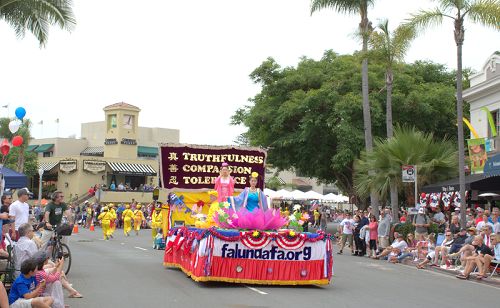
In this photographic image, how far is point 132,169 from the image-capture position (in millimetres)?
65562

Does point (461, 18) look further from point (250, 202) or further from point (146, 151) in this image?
point (146, 151)

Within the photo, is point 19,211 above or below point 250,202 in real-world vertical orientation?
below

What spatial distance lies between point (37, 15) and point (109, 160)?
139ft

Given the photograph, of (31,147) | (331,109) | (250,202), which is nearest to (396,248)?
(250,202)

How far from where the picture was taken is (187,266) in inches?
599

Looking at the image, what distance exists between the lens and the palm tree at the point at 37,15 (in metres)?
22.9

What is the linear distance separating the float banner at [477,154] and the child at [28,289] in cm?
2526

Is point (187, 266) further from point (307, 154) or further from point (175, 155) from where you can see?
point (307, 154)

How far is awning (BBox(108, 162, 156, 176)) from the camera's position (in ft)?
212

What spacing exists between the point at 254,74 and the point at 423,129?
10.2m

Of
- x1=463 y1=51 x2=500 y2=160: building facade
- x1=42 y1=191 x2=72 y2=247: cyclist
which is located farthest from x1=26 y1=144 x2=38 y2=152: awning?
x1=42 y1=191 x2=72 y2=247: cyclist

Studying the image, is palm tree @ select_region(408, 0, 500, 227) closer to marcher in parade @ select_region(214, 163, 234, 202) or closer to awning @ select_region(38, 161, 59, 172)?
marcher in parade @ select_region(214, 163, 234, 202)

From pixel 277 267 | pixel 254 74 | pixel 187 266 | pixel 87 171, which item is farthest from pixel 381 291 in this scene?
pixel 87 171

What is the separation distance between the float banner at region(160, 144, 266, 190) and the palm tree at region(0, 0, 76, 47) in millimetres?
7472
